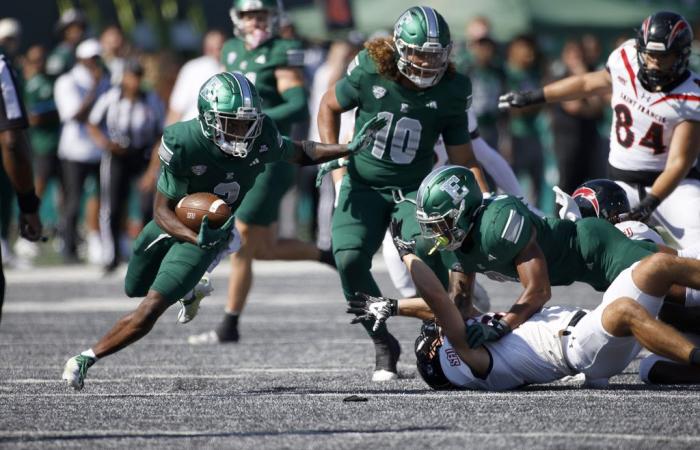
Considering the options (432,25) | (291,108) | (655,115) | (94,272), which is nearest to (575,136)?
(94,272)

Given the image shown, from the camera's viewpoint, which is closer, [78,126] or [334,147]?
[334,147]

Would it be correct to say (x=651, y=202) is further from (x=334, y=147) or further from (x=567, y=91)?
(x=334, y=147)

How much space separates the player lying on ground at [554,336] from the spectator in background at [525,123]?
9.43 metres

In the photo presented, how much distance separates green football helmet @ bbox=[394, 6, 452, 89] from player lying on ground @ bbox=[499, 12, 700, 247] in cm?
139

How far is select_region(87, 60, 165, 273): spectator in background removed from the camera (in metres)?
13.7

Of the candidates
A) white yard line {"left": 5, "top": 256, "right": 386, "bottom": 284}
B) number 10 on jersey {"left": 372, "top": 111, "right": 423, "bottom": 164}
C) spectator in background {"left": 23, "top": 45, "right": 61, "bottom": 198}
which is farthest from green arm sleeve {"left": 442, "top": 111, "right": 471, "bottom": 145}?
spectator in background {"left": 23, "top": 45, "right": 61, "bottom": 198}

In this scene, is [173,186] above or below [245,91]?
below

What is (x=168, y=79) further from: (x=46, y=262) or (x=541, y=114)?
(x=541, y=114)

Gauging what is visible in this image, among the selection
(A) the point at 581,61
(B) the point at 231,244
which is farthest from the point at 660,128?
(A) the point at 581,61

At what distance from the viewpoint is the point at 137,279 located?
718 cm

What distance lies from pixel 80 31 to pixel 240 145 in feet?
28.9

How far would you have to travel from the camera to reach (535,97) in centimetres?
847

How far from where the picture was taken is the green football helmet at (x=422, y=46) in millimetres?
6938

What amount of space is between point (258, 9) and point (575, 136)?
23.7 feet
